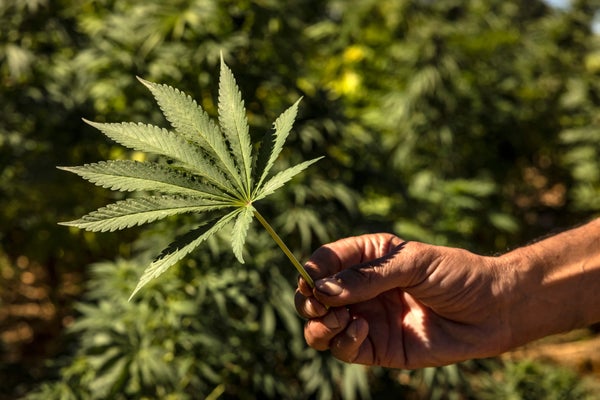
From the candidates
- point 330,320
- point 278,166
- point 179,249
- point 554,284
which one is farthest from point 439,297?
point 278,166

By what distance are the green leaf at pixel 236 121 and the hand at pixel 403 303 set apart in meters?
0.39

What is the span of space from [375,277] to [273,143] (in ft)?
1.50

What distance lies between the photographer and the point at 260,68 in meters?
3.24

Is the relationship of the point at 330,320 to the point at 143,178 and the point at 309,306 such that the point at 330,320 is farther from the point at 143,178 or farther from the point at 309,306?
the point at 143,178

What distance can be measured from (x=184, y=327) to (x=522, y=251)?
1.38 m

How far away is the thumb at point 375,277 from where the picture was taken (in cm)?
161

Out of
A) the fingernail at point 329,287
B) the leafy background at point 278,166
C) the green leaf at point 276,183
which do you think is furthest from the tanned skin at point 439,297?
the leafy background at point 278,166

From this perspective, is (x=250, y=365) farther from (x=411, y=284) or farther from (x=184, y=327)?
(x=411, y=284)

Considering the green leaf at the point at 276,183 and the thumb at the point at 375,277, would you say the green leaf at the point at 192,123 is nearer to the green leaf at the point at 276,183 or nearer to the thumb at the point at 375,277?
the green leaf at the point at 276,183

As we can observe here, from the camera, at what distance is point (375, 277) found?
1.65m

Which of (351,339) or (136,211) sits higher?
(136,211)

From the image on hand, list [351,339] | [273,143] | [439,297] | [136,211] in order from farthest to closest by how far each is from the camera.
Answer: [439,297] < [351,339] < [273,143] < [136,211]

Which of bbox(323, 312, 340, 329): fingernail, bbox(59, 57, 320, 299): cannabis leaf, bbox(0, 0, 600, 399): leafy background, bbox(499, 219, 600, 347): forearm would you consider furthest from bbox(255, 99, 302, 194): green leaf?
bbox(0, 0, 600, 399): leafy background

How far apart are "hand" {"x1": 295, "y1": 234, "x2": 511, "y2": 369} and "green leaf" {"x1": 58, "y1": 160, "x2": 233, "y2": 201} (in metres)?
0.41
